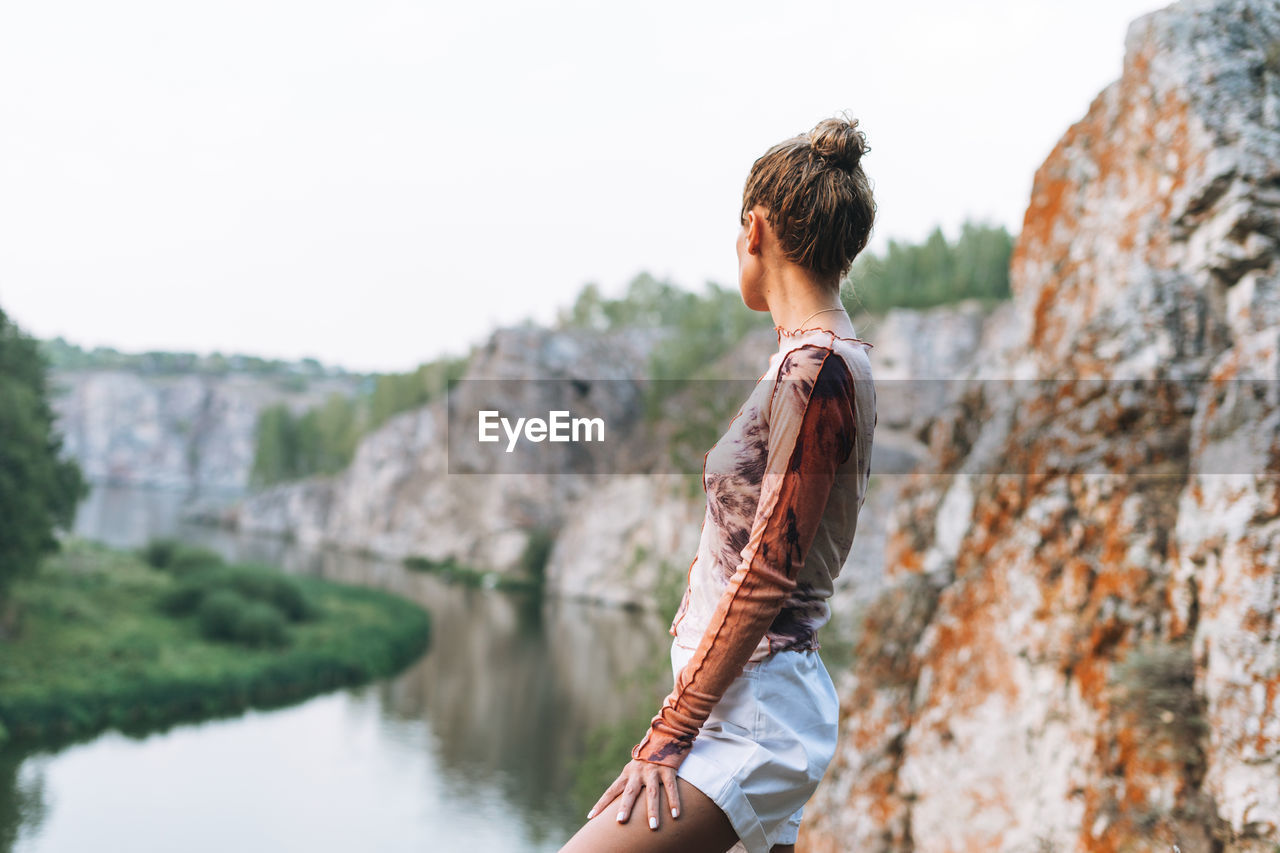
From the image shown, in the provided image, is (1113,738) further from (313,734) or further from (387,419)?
(387,419)

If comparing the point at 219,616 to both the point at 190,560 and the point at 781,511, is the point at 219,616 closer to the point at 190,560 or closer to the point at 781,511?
the point at 190,560

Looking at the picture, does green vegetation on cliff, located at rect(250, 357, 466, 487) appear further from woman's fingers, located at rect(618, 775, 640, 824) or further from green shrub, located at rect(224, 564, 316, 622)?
woman's fingers, located at rect(618, 775, 640, 824)

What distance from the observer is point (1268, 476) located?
4.02 m

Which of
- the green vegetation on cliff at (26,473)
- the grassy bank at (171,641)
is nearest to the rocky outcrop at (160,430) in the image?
the grassy bank at (171,641)

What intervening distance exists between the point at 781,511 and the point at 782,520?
0.05 ft

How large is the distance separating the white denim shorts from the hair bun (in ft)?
2.73

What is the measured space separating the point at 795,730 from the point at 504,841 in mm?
19205

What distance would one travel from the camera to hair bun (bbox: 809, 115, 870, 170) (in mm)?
1618

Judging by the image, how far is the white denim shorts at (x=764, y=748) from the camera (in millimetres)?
1530

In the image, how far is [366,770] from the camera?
2222cm

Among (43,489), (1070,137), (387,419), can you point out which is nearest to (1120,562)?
(1070,137)

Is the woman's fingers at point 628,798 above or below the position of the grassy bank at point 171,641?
above

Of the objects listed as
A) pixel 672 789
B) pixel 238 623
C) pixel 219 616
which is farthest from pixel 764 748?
pixel 219 616

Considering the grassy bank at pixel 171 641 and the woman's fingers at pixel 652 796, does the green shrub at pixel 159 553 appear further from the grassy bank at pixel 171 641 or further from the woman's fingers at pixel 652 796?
the woman's fingers at pixel 652 796
